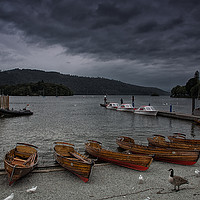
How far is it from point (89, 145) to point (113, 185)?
19.3 feet

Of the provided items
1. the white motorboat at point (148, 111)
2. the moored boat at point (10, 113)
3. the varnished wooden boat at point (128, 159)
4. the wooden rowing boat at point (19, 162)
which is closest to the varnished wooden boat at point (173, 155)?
the varnished wooden boat at point (128, 159)

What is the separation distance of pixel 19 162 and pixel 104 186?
5.61 metres

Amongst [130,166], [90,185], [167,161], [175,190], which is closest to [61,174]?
[90,185]

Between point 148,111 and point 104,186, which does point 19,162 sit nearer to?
point 104,186

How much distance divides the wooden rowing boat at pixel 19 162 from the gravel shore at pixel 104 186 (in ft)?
1.65

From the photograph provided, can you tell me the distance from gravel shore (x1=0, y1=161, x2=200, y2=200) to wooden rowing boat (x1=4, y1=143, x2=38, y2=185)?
502 millimetres

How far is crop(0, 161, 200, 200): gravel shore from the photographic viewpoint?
8891 millimetres

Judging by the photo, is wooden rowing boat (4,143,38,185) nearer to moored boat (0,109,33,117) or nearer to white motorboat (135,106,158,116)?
moored boat (0,109,33,117)

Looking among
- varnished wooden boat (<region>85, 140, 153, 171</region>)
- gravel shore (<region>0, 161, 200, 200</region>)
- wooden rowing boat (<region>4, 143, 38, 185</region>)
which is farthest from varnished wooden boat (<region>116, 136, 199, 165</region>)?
wooden rowing boat (<region>4, 143, 38, 185</region>)

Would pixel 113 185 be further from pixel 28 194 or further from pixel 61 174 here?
pixel 28 194

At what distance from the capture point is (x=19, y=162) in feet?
39.7

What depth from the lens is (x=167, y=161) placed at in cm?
1371

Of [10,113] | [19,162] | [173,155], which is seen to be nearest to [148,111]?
[10,113]

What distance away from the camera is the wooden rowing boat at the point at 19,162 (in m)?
9.74
